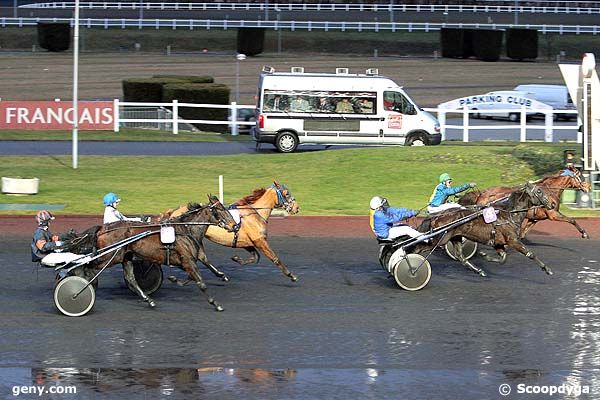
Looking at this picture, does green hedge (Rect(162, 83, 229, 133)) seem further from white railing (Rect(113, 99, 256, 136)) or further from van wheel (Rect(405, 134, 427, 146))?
van wheel (Rect(405, 134, 427, 146))

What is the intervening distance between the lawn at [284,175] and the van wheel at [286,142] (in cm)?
187

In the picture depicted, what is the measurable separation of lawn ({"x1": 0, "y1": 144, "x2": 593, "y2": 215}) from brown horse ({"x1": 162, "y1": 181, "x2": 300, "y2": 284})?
19.1ft

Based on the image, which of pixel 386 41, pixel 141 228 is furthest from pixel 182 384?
pixel 386 41

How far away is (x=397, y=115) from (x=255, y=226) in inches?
638

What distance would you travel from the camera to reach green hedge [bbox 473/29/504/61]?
201ft

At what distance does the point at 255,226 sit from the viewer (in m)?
14.3

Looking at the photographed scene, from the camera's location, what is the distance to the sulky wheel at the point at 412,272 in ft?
46.1

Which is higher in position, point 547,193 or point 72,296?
point 547,193

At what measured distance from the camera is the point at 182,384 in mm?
10266

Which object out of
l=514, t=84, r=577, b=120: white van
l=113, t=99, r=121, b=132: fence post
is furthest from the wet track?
l=514, t=84, r=577, b=120: white van

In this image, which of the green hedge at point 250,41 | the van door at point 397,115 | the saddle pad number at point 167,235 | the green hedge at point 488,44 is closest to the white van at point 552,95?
the van door at point 397,115

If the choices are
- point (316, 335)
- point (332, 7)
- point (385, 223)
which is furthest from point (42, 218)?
point (332, 7)

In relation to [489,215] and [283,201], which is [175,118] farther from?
[489,215]

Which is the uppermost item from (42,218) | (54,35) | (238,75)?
(54,35)
